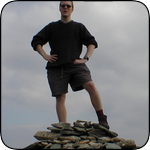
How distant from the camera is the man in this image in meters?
5.88

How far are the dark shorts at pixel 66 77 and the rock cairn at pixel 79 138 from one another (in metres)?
0.71

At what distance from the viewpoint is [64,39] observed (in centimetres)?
598

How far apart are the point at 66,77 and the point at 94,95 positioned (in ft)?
2.23

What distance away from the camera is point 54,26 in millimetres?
6121

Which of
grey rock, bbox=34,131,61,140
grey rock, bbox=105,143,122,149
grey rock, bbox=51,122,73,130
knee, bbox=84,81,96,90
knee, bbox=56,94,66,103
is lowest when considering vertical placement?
grey rock, bbox=105,143,122,149

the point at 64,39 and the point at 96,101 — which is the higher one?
the point at 64,39

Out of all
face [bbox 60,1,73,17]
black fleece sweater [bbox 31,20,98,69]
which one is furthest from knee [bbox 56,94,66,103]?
face [bbox 60,1,73,17]

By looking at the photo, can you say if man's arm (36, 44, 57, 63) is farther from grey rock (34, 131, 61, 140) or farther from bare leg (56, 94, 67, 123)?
grey rock (34, 131, 61, 140)

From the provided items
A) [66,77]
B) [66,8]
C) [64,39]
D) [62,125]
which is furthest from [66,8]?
[62,125]

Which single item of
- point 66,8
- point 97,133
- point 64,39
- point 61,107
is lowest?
point 97,133

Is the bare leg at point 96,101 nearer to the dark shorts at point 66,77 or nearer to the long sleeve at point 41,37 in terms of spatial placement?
the dark shorts at point 66,77

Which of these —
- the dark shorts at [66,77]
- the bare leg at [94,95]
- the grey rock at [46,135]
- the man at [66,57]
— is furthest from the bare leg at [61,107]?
the bare leg at [94,95]

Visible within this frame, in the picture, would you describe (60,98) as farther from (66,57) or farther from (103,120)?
(103,120)

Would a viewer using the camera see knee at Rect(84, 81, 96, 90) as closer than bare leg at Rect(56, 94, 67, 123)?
Yes
